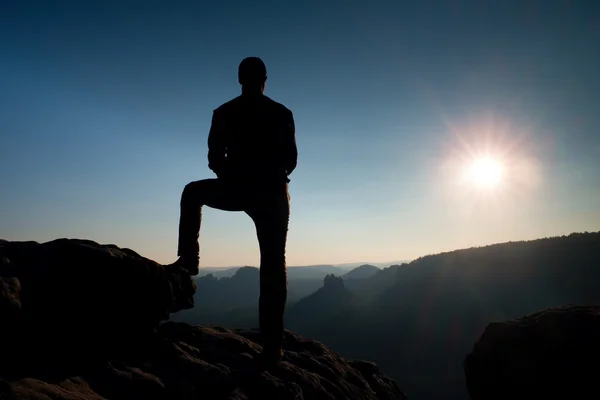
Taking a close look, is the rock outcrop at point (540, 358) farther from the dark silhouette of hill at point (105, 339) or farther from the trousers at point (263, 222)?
the trousers at point (263, 222)

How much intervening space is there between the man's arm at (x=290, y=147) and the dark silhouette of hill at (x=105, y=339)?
246 cm

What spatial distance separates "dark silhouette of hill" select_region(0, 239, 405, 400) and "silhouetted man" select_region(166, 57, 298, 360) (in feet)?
2.19

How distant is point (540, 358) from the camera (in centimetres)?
840

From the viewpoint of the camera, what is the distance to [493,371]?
9.23 metres

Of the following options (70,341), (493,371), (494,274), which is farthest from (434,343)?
(70,341)

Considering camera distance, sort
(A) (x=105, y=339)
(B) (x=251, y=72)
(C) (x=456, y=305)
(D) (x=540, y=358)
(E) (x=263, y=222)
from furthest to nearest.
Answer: (C) (x=456, y=305) < (D) (x=540, y=358) < (B) (x=251, y=72) < (E) (x=263, y=222) < (A) (x=105, y=339)

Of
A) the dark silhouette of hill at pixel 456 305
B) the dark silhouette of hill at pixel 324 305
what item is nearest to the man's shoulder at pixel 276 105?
the dark silhouette of hill at pixel 456 305

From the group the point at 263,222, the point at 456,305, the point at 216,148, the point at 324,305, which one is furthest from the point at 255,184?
the point at 324,305

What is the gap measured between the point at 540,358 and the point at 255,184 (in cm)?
729

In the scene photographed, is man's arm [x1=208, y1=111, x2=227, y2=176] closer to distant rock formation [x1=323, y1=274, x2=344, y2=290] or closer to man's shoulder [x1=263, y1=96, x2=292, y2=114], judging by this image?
man's shoulder [x1=263, y1=96, x2=292, y2=114]

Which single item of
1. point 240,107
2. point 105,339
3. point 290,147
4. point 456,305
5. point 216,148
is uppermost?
point 240,107

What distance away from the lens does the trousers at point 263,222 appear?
5977 millimetres

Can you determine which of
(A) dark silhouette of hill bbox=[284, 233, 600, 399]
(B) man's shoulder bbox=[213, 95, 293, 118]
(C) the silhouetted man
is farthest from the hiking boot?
(A) dark silhouette of hill bbox=[284, 233, 600, 399]

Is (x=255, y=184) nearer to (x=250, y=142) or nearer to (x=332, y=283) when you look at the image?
(x=250, y=142)
